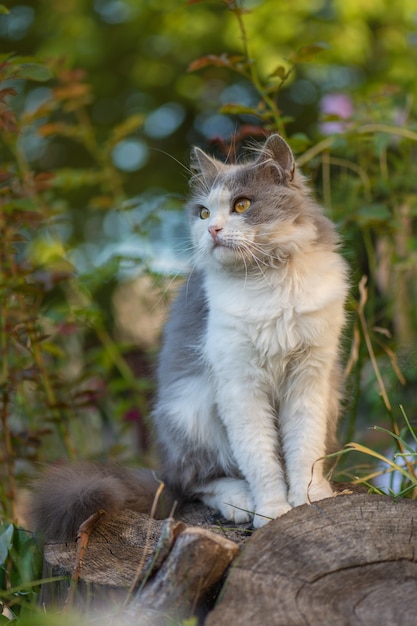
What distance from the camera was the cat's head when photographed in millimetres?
2420

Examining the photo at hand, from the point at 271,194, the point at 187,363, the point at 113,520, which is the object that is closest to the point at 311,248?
the point at 271,194

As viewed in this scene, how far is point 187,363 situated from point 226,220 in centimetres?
55

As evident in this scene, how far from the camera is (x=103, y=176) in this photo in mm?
3977

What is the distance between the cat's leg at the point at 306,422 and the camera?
7.86 ft

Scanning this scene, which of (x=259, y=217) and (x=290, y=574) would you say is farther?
(x=259, y=217)

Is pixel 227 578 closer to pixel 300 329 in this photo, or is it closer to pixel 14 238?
pixel 300 329

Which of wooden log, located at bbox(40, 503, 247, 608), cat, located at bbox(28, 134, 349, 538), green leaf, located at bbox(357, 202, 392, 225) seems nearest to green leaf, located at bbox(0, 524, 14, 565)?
cat, located at bbox(28, 134, 349, 538)

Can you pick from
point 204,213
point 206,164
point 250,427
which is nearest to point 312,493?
point 250,427

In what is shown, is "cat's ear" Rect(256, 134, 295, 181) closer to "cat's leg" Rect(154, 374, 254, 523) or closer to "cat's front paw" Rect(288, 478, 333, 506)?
"cat's leg" Rect(154, 374, 254, 523)

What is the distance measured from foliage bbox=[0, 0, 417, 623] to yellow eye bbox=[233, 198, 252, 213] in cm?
67

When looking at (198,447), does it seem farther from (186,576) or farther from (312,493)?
(186,576)

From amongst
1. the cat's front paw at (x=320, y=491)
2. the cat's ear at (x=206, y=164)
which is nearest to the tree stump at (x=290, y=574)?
the cat's front paw at (x=320, y=491)

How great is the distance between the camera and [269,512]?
7.55ft

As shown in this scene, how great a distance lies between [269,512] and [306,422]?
1.06ft
